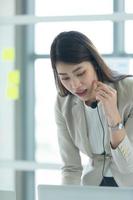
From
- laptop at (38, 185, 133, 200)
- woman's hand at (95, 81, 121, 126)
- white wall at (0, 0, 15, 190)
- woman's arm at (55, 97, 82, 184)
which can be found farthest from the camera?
white wall at (0, 0, 15, 190)

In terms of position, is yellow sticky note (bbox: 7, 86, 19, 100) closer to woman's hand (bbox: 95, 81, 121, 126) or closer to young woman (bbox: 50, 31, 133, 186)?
young woman (bbox: 50, 31, 133, 186)

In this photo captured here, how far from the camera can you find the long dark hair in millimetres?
1404

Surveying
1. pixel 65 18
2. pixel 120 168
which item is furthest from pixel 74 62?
pixel 65 18

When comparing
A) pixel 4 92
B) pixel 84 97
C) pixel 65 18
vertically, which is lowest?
pixel 4 92

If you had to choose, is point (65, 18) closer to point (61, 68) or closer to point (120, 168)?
point (61, 68)

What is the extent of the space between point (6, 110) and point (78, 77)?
1.68 m

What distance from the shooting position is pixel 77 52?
1401 mm

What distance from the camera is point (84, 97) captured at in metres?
1.50

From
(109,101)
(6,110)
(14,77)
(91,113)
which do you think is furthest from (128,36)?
(109,101)

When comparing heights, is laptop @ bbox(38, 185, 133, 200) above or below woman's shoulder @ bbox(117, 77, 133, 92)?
below

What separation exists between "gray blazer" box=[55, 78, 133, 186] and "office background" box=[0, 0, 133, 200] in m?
1.34

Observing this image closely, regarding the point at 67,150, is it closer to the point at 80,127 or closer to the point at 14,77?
the point at 80,127

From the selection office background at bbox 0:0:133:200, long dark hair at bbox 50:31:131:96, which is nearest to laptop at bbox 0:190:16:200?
long dark hair at bbox 50:31:131:96

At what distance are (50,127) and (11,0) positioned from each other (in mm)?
963
